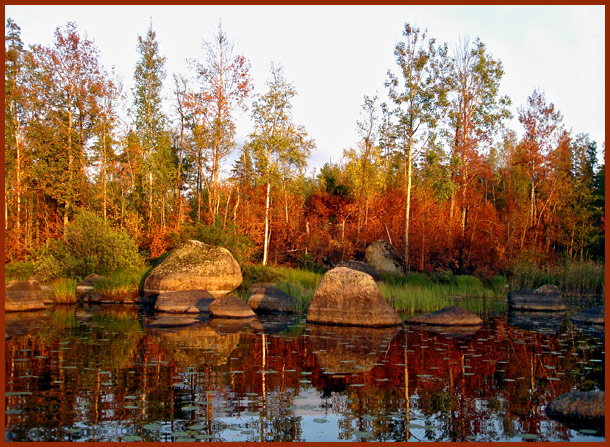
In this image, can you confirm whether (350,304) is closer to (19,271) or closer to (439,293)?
(439,293)

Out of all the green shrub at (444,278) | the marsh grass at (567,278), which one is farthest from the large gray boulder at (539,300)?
the marsh grass at (567,278)

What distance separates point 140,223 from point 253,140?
685 cm

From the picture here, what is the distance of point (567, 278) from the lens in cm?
2630

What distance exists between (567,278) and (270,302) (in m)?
15.6

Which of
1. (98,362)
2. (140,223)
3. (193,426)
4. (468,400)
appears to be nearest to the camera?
A: (193,426)

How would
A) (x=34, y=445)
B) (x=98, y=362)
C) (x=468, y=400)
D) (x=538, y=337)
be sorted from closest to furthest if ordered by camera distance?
(x=34, y=445) < (x=468, y=400) < (x=98, y=362) < (x=538, y=337)

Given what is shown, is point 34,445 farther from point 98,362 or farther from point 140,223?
point 140,223

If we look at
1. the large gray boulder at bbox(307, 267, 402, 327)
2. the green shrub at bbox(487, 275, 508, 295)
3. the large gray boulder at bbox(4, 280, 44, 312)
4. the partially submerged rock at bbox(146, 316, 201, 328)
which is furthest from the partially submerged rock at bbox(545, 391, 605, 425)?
the green shrub at bbox(487, 275, 508, 295)

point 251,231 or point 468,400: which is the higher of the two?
point 251,231

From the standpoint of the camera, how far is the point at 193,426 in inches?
245

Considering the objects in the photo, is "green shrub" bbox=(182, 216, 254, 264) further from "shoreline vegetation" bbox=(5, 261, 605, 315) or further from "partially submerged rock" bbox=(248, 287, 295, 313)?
"partially submerged rock" bbox=(248, 287, 295, 313)

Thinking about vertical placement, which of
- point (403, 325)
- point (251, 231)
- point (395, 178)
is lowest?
point (403, 325)

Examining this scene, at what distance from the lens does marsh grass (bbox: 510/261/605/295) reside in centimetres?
2620

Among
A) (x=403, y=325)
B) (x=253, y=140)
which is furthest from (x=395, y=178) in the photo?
(x=403, y=325)
